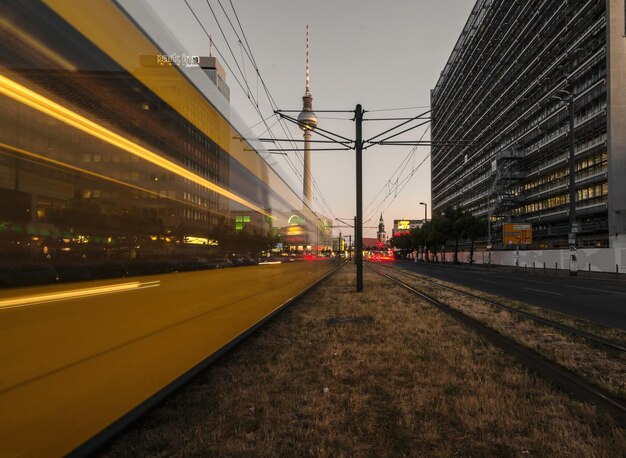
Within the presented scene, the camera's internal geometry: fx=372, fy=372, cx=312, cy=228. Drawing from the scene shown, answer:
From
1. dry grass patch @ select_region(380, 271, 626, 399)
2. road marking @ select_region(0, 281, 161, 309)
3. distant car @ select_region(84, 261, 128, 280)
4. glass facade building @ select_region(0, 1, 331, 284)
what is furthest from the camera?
distant car @ select_region(84, 261, 128, 280)

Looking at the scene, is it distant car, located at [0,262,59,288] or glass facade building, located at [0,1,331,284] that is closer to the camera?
glass facade building, located at [0,1,331,284]

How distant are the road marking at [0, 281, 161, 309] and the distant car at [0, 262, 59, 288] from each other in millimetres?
801

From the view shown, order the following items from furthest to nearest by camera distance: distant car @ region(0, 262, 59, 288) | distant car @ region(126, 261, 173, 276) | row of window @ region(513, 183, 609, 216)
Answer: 1. row of window @ region(513, 183, 609, 216)
2. distant car @ region(126, 261, 173, 276)
3. distant car @ region(0, 262, 59, 288)

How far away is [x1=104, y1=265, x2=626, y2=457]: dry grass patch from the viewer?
332 centimetres

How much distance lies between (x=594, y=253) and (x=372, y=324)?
3562 centimetres

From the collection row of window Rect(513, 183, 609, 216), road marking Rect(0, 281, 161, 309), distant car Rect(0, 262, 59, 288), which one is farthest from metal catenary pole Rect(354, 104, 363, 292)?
row of window Rect(513, 183, 609, 216)

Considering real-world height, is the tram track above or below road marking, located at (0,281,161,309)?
below

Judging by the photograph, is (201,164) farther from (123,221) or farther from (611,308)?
(611,308)

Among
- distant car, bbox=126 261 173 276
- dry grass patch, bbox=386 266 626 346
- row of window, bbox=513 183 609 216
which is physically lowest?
dry grass patch, bbox=386 266 626 346

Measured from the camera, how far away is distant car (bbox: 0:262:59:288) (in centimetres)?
850

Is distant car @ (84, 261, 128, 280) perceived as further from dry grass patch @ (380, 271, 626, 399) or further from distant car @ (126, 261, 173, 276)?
dry grass patch @ (380, 271, 626, 399)

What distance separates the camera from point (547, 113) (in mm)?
54594

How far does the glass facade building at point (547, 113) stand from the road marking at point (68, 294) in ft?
94.0

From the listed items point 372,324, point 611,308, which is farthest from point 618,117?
point 372,324
